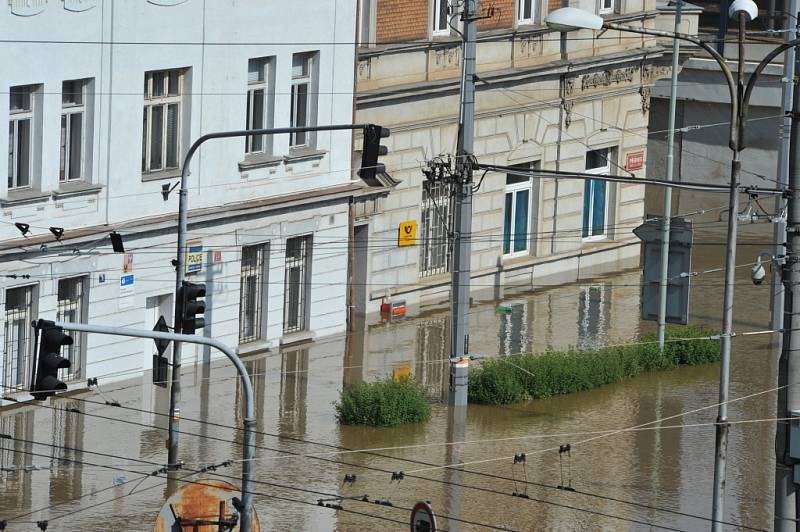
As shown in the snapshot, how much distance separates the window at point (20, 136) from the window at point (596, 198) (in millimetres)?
17628

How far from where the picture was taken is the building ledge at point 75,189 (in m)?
31.2

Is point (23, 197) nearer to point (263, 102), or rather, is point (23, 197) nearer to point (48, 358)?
point (263, 102)

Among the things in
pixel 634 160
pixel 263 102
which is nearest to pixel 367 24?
pixel 263 102

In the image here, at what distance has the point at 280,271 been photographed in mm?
36344

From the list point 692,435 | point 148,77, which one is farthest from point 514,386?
point 148,77

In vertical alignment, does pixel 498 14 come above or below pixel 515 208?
above

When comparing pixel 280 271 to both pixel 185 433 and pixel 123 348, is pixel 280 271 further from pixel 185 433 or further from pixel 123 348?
pixel 185 433

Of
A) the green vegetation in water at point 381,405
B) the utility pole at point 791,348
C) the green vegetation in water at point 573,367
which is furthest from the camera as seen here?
the green vegetation in water at point 573,367

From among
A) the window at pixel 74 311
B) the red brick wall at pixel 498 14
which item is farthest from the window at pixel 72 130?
the red brick wall at pixel 498 14

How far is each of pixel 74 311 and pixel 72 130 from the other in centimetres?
297

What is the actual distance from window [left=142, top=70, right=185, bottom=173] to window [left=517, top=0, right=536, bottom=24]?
10862mm

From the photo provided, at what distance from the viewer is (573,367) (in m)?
33.2

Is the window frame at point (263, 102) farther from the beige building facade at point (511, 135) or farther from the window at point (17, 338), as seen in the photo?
the window at point (17, 338)

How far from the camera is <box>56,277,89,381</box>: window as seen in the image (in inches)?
1252
